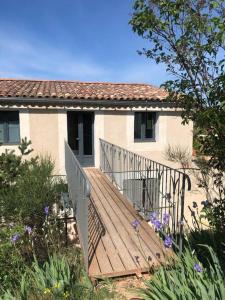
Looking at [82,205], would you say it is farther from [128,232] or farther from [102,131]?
[102,131]

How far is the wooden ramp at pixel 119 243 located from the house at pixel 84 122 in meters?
5.53

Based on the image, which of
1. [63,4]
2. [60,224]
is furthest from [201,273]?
[63,4]

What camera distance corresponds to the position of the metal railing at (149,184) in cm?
406

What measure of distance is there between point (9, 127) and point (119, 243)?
27.2 ft

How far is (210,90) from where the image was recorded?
2994mm

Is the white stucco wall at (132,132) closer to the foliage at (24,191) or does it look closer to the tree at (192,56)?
the foliage at (24,191)

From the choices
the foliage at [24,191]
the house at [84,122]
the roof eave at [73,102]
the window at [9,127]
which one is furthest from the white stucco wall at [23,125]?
the foliage at [24,191]

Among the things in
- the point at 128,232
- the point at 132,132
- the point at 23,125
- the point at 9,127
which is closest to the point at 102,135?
the point at 132,132

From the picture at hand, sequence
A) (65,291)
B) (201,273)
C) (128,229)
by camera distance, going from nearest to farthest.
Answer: (201,273)
(65,291)
(128,229)

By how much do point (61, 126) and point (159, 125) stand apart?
185 inches

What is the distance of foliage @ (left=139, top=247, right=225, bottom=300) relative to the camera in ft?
8.60

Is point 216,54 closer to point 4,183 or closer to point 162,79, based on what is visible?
point 162,79

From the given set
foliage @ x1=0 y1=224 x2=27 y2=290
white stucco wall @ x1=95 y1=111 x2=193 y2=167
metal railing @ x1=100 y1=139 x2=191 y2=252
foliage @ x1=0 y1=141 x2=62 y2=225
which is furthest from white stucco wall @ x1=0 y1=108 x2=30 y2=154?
foliage @ x1=0 y1=224 x2=27 y2=290

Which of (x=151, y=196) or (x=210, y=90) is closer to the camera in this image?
(x=210, y=90)
